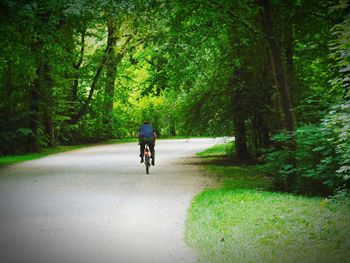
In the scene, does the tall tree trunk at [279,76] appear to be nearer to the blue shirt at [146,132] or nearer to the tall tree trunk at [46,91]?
the blue shirt at [146,132]

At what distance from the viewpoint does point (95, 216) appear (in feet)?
30.3

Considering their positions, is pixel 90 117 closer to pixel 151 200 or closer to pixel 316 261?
pixel 151 200

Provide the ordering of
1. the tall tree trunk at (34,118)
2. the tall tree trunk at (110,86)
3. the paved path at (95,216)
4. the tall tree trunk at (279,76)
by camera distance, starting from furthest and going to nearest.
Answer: the tall tree trunk at (110,86), the tall tree trunk at (34,118), the tall tree trunk at (279,76), the paved path at (95,216)

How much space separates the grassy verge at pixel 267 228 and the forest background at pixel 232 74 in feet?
3.21

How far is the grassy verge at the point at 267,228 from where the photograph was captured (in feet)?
20.1

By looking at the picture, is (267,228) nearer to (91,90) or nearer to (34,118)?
(34,118)

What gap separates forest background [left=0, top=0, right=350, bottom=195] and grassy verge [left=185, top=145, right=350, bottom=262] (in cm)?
98

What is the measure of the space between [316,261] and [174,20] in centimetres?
959

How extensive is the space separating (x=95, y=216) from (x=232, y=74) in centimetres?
1204

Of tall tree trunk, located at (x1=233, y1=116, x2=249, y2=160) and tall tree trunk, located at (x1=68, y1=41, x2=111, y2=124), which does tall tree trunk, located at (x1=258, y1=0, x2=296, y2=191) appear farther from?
tall tree trunk, located at (x1=68, y1=41, x2=111, y2=124)

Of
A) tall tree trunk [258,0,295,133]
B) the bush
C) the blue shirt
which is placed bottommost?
the bush

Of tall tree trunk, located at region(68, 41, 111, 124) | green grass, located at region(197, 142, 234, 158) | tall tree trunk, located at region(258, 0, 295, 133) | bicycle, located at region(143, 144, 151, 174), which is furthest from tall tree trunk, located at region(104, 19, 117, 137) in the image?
tall tree trunk, located at region(258, 0, 295, 133)

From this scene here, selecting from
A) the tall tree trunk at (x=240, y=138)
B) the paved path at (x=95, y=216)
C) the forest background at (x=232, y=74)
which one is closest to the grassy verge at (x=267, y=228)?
→ the paved path at (x=95, y=216)

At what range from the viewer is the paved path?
21.3 ft
